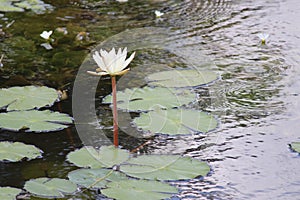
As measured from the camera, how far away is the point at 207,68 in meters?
2.60

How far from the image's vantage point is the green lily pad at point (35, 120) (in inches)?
82.7

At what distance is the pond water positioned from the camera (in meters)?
1.84

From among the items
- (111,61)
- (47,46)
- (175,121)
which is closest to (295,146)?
(175,121)

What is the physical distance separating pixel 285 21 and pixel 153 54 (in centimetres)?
81

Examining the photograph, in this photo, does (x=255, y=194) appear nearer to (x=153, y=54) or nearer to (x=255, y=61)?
(x=255, y=61)

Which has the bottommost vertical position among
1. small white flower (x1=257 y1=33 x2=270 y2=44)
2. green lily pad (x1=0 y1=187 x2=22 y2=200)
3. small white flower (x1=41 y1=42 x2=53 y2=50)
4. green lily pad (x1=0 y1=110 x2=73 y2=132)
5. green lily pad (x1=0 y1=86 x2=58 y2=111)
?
green lily pad (x1=0 y1=187 x2=22 y2=200)

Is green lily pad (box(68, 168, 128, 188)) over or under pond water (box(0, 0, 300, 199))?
under

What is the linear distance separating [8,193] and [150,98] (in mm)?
781

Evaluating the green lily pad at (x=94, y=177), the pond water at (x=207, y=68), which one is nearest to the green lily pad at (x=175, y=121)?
the pond water at (x=207, y=68)

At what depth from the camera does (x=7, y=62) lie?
2.80 m

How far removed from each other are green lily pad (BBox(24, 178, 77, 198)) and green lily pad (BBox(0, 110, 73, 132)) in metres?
0.38

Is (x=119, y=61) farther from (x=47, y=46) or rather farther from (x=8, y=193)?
(x=47, y=46)

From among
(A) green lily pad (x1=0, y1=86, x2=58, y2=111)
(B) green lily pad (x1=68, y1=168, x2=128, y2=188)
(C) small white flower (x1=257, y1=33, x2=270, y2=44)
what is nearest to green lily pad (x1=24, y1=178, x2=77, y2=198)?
(B) green lily pad (x1=68, y1=168, x2=128, y2=188)

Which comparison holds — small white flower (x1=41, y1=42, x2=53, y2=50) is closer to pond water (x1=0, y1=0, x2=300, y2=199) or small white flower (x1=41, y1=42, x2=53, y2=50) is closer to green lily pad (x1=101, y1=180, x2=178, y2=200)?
pond water (x1=0, y1=0, x2=300, y2=199)
